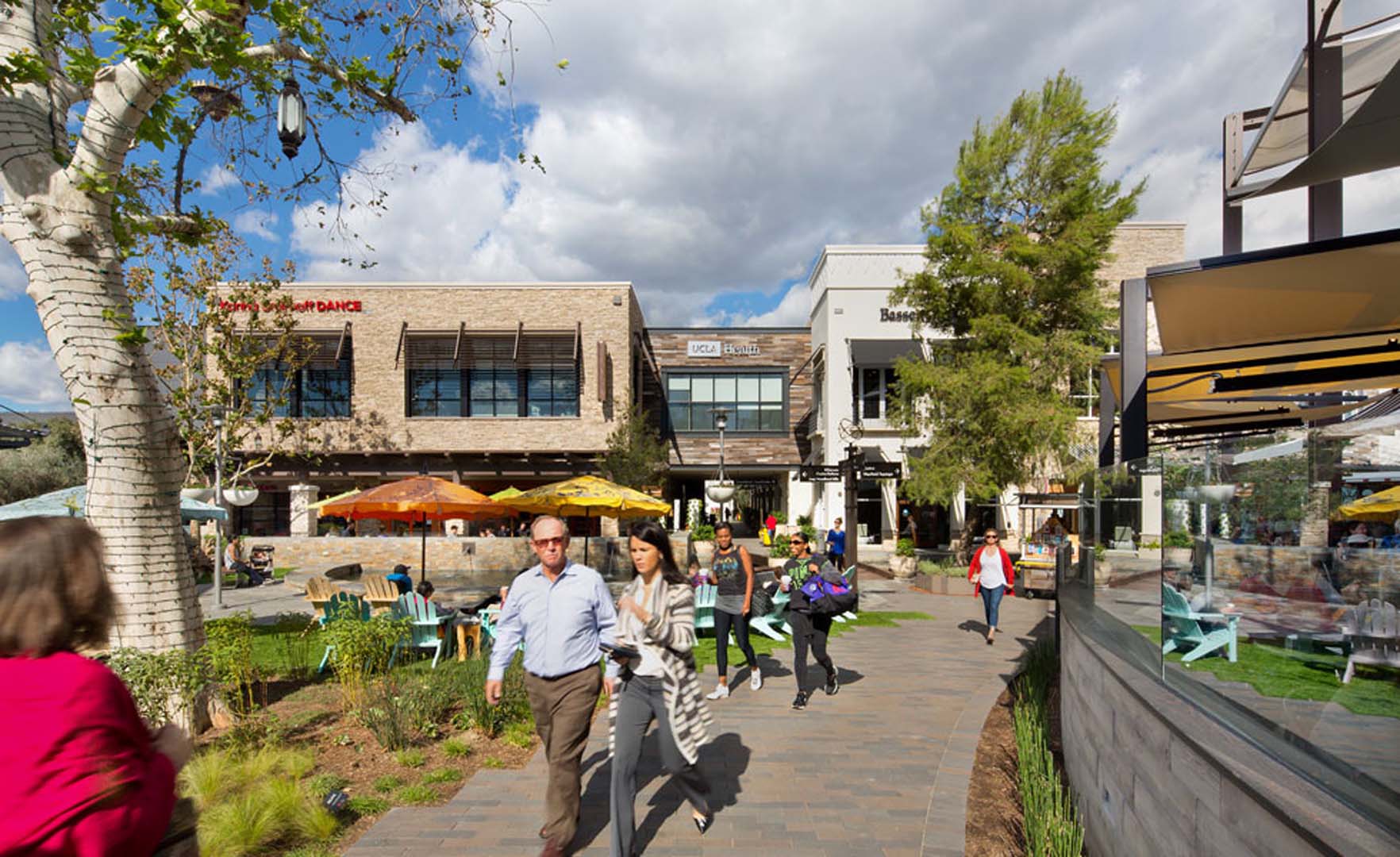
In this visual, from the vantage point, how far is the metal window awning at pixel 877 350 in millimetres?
29562

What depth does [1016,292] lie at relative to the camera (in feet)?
68.8

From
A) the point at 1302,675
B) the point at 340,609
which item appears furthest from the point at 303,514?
the point at 1302,675

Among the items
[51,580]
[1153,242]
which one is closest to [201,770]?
[51,580]

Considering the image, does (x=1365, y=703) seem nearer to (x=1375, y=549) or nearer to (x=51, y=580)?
(x=1375, y=549)

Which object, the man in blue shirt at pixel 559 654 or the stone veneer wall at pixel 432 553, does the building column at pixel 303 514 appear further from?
the man in blue shirt at pixel 559 654

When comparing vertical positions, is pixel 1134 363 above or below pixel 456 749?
above

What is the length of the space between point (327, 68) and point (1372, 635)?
7.79 meters

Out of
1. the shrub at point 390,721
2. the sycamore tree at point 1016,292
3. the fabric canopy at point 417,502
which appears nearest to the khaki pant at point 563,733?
the shrub at point 390,721

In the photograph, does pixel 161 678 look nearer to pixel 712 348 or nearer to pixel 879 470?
pixel 879 470

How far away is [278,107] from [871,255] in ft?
87.8

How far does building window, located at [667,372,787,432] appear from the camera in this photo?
36188 mm

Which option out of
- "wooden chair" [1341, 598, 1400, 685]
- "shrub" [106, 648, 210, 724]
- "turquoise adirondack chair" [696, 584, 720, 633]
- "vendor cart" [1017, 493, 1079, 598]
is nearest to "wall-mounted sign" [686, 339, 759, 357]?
"vendor cart" [1017, 493, 1079, 598]

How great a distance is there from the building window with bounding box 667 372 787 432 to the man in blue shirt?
31.5m

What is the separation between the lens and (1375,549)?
10.3 ft
